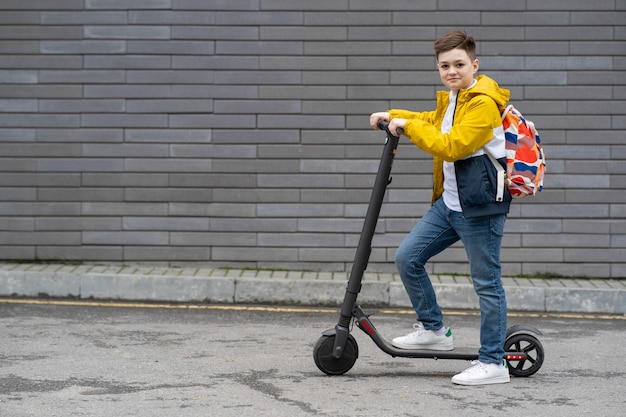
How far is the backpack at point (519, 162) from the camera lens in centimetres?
554

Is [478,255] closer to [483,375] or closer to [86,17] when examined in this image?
[483,375]

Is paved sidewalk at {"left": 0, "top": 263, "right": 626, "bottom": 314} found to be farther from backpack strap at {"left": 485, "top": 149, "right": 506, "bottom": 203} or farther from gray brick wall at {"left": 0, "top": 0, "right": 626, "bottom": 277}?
backpack strap at {"left": 485, "top": 149, "right": 506, "bottom": 203}

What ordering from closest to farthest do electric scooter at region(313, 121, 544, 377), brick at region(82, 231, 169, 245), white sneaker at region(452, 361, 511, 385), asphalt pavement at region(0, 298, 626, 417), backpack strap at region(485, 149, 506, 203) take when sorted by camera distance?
asphalt pavement at region(0, 298, 626, 417) → backpack strap at region(485, 149, 506, 203) → white sneaker at region(452, 361, 511, 385) → electric scooter at region(313, 121, 544, 377) → brick at region(82, 231, 169, 245)

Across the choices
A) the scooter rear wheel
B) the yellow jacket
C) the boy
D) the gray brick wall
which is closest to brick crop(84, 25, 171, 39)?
the gray brick wall

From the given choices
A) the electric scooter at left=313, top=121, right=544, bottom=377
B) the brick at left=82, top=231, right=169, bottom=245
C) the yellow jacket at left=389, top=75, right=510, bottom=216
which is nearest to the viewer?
the yellow jacket at left=389, top=75, right=510, bottom=216

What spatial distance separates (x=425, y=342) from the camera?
6.13m

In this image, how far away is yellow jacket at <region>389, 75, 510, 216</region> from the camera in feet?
17.7

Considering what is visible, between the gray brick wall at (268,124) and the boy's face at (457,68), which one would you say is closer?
the boy's face at (457,68)

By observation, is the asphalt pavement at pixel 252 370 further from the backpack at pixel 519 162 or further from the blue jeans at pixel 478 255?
the backpack at pixel 519 162

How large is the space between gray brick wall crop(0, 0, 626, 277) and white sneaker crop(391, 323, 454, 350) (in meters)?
3.35

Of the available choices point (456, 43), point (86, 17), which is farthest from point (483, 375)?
point (86, 17)

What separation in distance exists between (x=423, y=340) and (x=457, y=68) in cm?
157

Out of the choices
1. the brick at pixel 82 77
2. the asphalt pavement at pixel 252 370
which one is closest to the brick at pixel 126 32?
the brick at pixel 82 77

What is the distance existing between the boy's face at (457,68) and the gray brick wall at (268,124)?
3800mm
